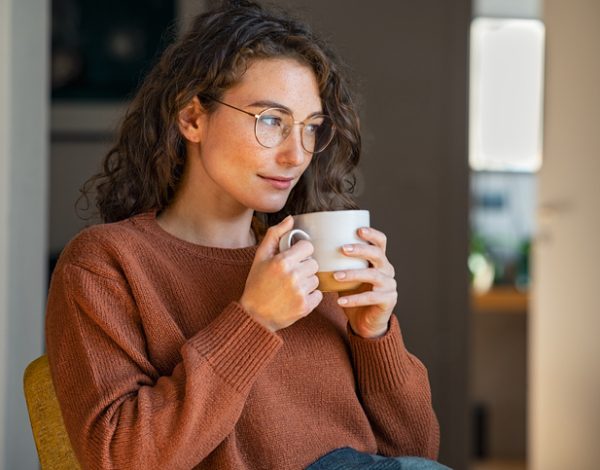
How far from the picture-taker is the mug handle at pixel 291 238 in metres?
1.12

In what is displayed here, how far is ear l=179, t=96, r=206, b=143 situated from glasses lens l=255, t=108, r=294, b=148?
0.37 feet

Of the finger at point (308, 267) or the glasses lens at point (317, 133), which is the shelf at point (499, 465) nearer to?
the glasses lens at point (317, 133)

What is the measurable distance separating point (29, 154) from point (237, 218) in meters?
0.97

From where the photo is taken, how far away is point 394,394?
52.6 inches

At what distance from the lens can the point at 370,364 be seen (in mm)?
1316

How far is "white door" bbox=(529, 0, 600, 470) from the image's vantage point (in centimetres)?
297

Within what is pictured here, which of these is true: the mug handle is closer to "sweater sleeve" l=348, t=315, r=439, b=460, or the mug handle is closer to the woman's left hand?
the woman's left hand

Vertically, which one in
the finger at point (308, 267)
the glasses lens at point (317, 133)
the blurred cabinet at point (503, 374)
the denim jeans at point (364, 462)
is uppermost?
the glasses lens at point (317, 133)

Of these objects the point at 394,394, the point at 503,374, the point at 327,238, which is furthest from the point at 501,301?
the point at 327,238

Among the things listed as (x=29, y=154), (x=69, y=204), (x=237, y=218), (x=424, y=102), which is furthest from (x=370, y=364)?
(x=69, y=204)

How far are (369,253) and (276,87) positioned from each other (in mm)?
259

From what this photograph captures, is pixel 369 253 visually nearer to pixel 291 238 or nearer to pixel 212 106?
pixel 291 238

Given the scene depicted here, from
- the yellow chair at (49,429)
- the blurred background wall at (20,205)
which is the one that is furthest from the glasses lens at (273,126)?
the blurred background wall at (20,205)

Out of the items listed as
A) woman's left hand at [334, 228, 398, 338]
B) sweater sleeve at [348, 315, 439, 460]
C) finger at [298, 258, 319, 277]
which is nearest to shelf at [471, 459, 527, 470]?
Answer: sweater sleeve at [348, 315, 439, 460]
